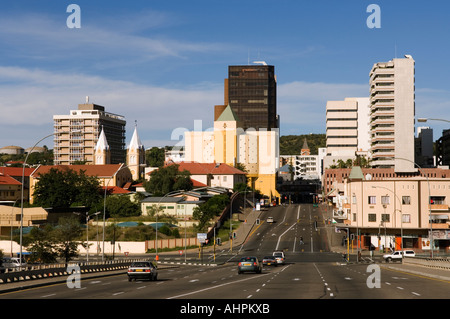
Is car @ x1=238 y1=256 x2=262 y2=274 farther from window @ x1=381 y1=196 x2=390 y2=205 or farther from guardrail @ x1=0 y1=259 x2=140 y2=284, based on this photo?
window @ x1=381 y1=196 x2=390 y2=205

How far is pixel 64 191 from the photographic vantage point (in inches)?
5689

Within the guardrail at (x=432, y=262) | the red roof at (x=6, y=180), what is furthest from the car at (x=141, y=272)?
the red roof at (x=6, y=180)

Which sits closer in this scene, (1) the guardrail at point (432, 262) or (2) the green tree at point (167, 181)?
(1) the guardrail at point (432, 262)

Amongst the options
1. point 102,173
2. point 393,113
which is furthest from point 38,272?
point 393,113

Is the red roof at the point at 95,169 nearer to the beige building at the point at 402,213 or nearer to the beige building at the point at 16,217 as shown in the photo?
the beige building at the point at 16,217

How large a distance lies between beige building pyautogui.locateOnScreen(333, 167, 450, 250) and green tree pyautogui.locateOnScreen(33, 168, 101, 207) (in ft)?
207

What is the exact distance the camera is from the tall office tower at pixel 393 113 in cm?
16288

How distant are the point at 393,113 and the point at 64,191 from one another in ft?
284

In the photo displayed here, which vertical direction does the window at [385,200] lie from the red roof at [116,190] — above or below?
below

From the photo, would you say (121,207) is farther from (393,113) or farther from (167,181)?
(393,113)

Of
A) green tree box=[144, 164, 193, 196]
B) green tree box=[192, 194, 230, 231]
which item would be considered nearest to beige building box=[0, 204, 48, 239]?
green tree box=[144, 164, 193, 196]

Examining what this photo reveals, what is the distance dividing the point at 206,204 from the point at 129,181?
5338 cm

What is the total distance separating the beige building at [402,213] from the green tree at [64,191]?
6307 centimetres
